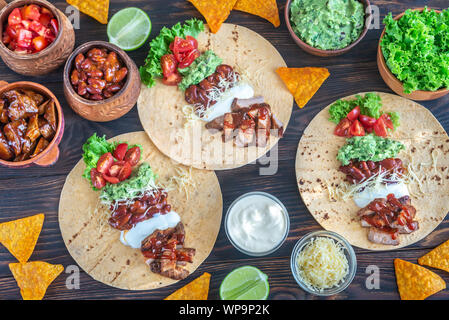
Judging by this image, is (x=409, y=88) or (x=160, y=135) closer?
(x=409, y=88)

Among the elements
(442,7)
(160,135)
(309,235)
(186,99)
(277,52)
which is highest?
(442,7)

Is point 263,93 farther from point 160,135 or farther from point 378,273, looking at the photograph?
point 378,273

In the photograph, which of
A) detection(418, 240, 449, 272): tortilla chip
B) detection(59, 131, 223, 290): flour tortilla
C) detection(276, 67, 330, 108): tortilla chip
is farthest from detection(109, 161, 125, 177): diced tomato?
detection(418, 240, 449, 272): tortilla chip

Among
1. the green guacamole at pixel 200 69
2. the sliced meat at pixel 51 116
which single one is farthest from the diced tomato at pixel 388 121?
the sliced meat at pixel 51 116

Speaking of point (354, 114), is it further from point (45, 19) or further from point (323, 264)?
point (45, 19)

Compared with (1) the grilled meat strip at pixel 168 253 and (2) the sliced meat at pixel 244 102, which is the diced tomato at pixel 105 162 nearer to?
(1) the grilled meat strip at pixel 168 253
